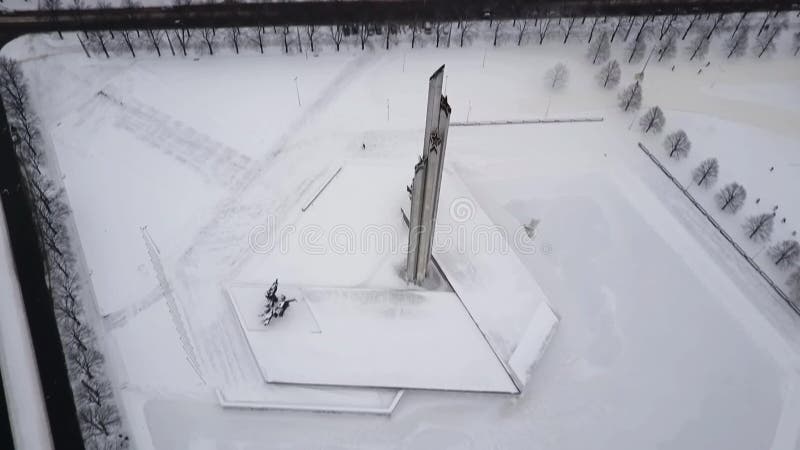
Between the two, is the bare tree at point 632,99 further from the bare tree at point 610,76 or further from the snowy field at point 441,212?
the snowy field at point 441,212

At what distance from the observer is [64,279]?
5212cm

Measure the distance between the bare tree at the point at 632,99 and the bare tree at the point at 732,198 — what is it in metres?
13.8

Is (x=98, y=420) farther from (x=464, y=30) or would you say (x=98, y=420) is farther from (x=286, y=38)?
(x=464, y=30)

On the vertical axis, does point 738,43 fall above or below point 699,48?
above

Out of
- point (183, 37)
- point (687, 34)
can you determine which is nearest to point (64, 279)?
point (183, 37)

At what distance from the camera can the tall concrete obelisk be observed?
1497 inches

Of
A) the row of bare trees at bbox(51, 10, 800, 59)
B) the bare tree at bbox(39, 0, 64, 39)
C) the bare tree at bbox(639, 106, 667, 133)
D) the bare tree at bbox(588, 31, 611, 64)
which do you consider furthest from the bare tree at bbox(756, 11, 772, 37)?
the bare tree at bbox(39, 0, 64, 39)

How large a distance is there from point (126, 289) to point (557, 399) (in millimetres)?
39306

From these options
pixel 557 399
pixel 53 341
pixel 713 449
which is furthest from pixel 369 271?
pixel 713 449

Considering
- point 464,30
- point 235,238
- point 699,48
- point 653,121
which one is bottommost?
point 235,238

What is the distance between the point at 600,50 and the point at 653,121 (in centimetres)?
1195

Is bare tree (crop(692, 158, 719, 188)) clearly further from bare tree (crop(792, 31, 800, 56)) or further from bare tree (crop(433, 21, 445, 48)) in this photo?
bare tree (crop(433, 21, 445, 48))

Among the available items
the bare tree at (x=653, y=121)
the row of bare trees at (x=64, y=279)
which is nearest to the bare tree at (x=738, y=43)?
the bare tree at (x=653, y=121)

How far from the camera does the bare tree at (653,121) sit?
6397 cm
